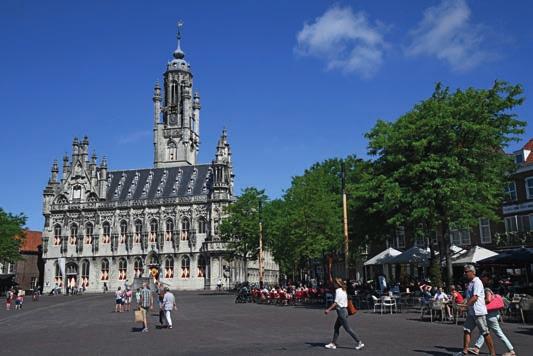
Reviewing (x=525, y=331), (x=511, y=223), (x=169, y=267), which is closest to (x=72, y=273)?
(x=169, y=267)

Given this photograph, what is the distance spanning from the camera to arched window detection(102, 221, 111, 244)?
79.1m

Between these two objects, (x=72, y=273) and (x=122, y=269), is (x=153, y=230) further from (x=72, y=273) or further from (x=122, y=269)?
(x=72, y=273)

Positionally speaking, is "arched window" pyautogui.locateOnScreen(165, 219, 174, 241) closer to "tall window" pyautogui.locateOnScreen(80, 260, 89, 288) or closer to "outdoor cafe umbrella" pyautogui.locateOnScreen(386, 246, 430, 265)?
"tall window" pyautogui.locateOnScreen(80, 260, 89, 288)

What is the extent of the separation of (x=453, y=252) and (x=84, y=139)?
6648cm

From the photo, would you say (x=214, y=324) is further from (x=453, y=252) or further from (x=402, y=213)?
(x=453, y=252)

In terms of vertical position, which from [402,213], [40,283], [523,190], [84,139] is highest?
[84,139]

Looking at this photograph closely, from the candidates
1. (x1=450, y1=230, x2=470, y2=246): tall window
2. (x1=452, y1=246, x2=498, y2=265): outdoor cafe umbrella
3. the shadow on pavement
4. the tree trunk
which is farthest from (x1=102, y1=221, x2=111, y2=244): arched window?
the shadow on pavement

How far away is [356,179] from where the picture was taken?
47188 millimetres

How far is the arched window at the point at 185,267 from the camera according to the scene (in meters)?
74.3

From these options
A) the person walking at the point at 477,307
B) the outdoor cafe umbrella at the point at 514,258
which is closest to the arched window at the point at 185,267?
the outdoor cafe umbrella at the point at 514,258

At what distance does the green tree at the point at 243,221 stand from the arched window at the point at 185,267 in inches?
621

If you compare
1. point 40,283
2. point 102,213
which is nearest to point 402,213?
point 102,213

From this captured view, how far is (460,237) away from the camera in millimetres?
44281

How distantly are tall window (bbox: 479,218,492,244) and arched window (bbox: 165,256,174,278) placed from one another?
46.5 meters
